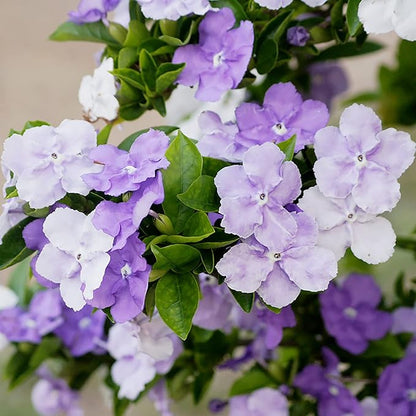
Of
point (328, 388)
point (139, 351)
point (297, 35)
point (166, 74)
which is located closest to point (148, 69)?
point (166, 74)

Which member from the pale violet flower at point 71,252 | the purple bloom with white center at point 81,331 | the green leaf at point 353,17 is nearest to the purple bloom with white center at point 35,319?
the purple bloom with white center at point 81,331

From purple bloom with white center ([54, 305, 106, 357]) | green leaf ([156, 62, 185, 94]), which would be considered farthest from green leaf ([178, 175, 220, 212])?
purple bloom with white center ([54, 305, 106, 357])

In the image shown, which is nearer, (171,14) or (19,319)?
(171,14)

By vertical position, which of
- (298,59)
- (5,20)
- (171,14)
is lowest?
(5,20)

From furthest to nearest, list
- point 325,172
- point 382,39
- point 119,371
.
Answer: point 382,39 < point 119,371 < point 325,172

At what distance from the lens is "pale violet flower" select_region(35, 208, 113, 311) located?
21.5 inches

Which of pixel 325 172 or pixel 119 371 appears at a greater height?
pixel 325 172

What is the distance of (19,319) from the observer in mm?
854

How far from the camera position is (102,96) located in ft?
2.16

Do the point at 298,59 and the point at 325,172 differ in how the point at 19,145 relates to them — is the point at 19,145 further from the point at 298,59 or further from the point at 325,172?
the point at 298,59

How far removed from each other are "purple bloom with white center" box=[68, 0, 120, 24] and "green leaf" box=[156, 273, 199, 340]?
10.1 inches

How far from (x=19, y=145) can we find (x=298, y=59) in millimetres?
383

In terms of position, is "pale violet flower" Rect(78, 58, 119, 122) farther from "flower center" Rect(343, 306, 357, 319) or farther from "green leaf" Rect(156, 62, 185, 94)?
"flower center" Rect(343, 306, 357, 319)

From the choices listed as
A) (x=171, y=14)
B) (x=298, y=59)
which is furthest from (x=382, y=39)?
(x=171, y=14)
